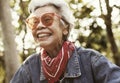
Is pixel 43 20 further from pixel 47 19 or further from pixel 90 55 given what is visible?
pixel 90 55

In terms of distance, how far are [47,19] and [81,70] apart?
23.0 inches

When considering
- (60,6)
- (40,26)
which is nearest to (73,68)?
(40,26)

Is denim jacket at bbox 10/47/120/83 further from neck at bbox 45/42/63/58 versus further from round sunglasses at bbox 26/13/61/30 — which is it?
round sunglasses at bbox 26/13/61/30

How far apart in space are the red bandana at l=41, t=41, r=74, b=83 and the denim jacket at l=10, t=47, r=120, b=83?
0.18 ft

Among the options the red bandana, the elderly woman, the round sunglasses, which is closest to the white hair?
the elderly woman

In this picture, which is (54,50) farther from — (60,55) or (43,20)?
(43,20)

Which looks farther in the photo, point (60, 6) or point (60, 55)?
point (60, 6)

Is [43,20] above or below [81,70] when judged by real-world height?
above

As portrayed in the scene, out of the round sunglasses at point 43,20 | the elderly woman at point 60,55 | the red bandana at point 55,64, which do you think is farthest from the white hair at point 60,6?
the red bandana at point 55,64

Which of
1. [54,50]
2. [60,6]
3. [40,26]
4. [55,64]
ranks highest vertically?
[60,6]

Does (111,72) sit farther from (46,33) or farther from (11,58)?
(11,58)

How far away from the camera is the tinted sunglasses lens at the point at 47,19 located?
143 inches

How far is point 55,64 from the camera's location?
361cm

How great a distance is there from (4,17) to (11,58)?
0.65 meters
